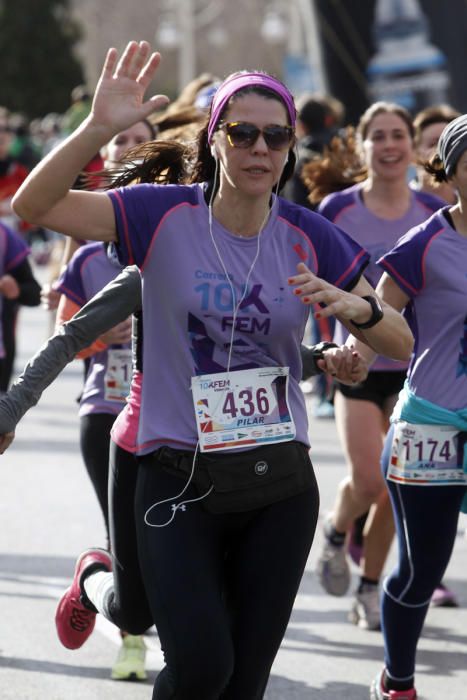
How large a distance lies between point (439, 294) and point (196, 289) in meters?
1.13

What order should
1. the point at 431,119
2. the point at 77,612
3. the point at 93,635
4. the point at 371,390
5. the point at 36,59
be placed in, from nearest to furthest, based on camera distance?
the point at 77,612
the point at 93,635
the point at 371,390
the point at 431,119
the point at 36,59

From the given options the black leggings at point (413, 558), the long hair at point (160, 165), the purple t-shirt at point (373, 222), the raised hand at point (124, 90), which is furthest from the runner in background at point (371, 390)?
the raised hand at point (124, 90)

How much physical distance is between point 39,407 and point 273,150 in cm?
927

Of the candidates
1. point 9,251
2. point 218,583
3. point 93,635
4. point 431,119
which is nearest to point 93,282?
point 93,635

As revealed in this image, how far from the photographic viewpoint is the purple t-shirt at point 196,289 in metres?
3.97

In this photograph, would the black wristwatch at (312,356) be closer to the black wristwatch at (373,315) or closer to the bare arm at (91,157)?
the black wristwatch at (373,315)

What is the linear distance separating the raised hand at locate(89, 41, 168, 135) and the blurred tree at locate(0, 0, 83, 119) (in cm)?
4602

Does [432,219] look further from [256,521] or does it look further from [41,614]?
[41,614]

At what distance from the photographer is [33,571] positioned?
721cm

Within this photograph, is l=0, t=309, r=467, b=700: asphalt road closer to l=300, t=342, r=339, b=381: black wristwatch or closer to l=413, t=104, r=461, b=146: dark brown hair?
l=300, t=342, r=339, b=381: black wristwatch

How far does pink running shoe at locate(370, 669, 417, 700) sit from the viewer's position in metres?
5.00

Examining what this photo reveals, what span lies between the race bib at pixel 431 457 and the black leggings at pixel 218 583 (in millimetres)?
803

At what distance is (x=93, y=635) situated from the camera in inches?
247

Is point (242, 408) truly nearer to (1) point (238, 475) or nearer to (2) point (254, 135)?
(1) point (238, 475)
